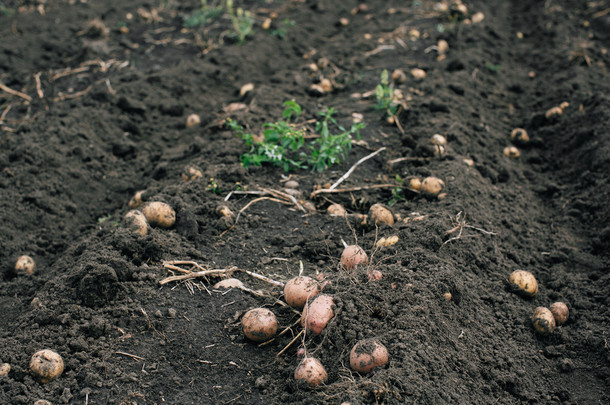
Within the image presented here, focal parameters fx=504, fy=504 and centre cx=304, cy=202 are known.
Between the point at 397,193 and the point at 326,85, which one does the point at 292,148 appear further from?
the point at 326,85

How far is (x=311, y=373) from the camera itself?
7.01ft

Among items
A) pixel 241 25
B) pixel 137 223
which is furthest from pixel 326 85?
pixel 137 223

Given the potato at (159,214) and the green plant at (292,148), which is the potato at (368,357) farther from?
the green plant at (292,148)

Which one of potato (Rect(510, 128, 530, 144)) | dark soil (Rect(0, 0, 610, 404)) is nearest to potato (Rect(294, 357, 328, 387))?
dark soil (Rect(0, 0, 610, 404))

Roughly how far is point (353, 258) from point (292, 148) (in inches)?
54.1

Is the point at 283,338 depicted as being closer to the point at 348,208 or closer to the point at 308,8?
the point at 348,208

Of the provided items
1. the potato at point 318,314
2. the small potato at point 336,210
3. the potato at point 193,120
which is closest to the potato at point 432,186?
the small potato at point 336,210

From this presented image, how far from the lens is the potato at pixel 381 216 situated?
10.3 ft

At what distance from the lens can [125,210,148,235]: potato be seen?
2986 millimetres

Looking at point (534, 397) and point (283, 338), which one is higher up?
point (283, 338)

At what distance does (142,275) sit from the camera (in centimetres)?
277

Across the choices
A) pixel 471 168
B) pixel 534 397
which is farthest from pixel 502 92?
pixel 534 397

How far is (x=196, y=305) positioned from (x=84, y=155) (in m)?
2.26

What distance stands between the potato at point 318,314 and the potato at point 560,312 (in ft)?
4.51
